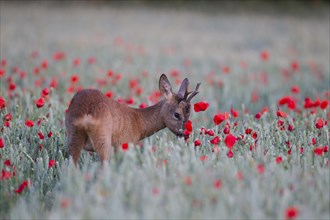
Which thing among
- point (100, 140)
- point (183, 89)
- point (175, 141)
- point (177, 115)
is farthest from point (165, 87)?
point (100, 140)

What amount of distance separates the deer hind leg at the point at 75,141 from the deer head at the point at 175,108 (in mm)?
1100

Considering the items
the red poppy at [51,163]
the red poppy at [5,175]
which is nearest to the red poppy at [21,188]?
the red poppy at [5,175]

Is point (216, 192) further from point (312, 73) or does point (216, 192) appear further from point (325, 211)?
point (312, 73)

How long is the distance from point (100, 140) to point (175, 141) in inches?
46.9

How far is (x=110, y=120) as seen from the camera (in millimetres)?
5543

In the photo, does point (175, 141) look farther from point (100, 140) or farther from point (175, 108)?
point (100, 140)

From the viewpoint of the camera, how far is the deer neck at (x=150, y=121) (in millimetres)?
6391

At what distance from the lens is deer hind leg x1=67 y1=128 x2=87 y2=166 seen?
547 centimetres

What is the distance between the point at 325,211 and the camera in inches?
164

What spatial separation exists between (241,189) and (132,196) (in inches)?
30.4

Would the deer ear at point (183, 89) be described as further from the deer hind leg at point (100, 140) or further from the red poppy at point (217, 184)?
the red poppy at point (217, 184)

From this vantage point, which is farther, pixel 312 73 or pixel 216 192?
pixel 312 73

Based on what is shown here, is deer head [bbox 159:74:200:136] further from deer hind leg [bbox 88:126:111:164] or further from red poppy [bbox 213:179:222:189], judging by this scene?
red poppy [bbox 213:179:222:189]

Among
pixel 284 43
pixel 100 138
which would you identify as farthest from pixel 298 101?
pixel 284 43
